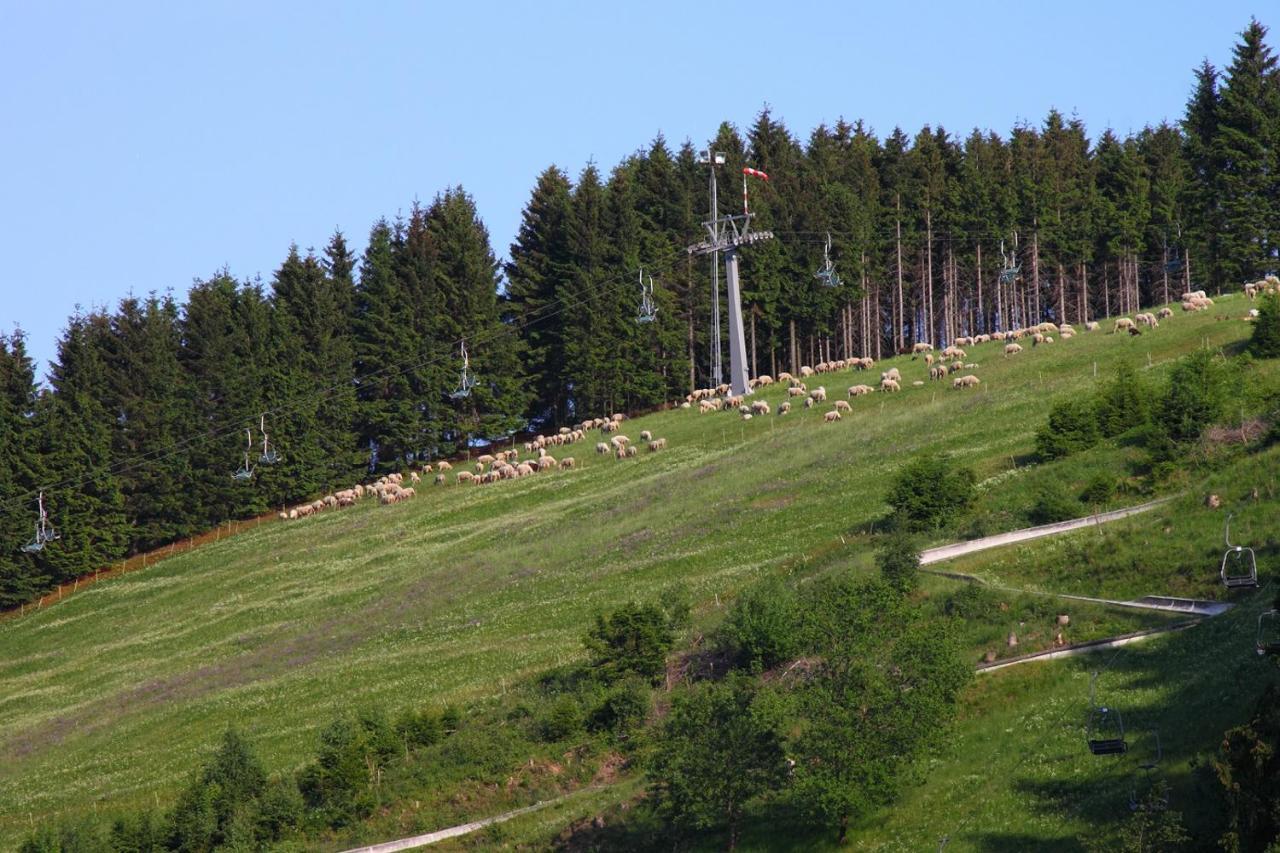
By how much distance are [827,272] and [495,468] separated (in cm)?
2631

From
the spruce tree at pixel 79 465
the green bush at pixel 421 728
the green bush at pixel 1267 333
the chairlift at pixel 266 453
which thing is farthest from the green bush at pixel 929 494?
the spruce tree at pixel 79 465

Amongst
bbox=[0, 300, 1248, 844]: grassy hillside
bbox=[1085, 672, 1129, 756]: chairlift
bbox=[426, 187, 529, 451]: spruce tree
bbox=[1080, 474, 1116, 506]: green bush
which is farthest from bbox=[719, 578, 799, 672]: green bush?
bbox=[426, 187, 529, 451]: spruce tree

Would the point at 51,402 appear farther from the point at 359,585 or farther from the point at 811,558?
the point at 811,558

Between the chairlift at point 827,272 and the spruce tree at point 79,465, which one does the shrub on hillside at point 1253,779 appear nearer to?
the chairlift at point 827,272

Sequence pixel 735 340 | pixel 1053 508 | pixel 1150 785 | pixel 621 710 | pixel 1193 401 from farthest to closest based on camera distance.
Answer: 1. pixel 735 340
2. pixel 1193 401
3. pixel 1053 508
4. pixel 621 710
5. pixel 1150 785

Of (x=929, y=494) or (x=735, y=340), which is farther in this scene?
(x=735, y=340)

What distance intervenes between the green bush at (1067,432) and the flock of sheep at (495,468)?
34.7m

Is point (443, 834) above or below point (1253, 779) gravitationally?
below

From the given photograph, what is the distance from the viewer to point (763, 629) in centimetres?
5425

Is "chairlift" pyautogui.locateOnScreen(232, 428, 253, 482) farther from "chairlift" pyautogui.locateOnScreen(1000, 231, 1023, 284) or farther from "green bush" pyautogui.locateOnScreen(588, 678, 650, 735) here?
"green bush" pyautogui.locateOnScreen(588, 678, 650, 735)

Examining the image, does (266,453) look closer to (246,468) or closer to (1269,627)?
(246,468)

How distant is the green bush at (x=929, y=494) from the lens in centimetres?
6378

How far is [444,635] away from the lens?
2785 inches

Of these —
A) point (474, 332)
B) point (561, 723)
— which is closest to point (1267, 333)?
point (561, 723)
